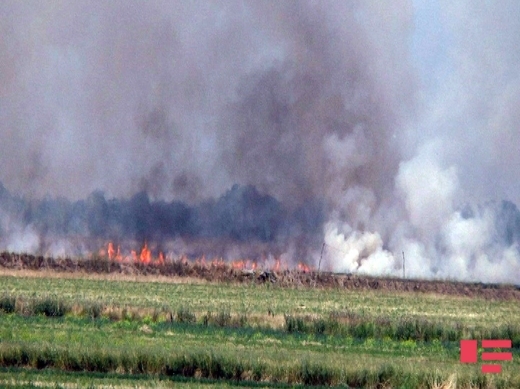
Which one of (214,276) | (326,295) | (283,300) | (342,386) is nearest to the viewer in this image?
(342,386)

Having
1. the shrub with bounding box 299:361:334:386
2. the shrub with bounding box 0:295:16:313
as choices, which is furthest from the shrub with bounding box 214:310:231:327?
the shrub with bounding box 299:361:334:386

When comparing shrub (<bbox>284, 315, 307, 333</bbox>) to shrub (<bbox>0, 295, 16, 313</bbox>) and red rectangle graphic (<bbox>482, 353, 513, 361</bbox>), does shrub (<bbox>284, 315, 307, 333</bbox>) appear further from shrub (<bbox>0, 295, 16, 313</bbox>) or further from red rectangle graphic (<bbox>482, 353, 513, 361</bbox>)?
shrub (<bbox>0, 295, 16, 313</bbox>)

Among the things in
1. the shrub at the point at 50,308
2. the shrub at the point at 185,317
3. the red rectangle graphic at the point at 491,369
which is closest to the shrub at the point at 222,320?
the shrub at the point at 185,317

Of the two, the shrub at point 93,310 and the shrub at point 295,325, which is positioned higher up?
the shrub at point 93,310

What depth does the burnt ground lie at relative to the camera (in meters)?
96.4

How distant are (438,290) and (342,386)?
69590mm

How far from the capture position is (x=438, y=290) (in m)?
98.2

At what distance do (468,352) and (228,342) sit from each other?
9712mm

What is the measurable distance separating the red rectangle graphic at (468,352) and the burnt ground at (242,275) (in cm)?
5466

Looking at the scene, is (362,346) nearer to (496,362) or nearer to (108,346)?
(496,362)

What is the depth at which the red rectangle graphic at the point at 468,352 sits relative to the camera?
37031 millimetres

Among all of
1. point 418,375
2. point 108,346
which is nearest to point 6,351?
point 108,346

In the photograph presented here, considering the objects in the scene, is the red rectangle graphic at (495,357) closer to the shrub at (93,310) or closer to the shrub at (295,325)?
the shrub at (295,325)

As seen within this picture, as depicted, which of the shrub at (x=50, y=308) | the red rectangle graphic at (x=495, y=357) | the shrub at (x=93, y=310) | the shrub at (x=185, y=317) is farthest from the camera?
the shrub at (x=50, y=308)
